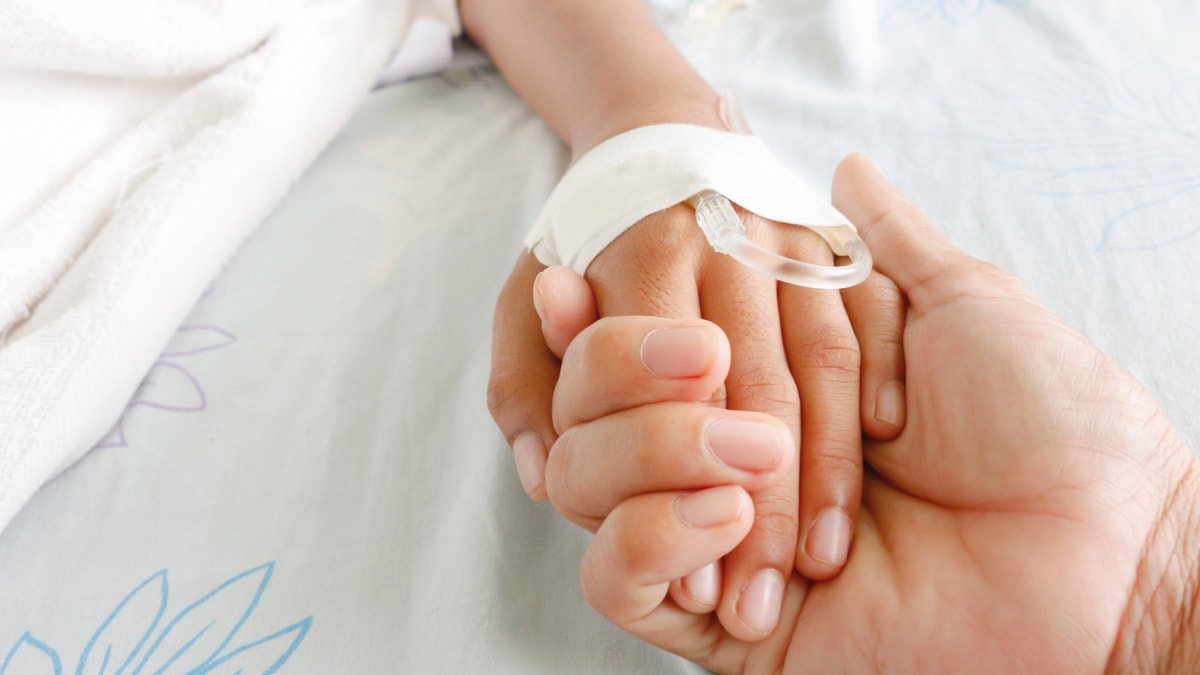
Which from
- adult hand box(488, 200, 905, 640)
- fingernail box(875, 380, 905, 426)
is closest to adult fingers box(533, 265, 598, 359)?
adult hand box(488, 200, 905, 640)

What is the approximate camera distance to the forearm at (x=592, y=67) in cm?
77

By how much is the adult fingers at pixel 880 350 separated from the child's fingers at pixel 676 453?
4.9 inches

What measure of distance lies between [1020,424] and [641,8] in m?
0.64

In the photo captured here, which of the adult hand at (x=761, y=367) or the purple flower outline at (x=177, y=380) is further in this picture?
the purple flower outline at (x=177, y=380)

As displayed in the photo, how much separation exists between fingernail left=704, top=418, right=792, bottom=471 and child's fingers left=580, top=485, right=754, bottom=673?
0.7 inches

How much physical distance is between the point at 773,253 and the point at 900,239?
0.13 metres

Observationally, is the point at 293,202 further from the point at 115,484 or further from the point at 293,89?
the point at 115,484

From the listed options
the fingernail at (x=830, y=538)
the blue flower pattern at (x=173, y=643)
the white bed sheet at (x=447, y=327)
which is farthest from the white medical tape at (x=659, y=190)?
the blue flower pattern at (x=173, y=643)

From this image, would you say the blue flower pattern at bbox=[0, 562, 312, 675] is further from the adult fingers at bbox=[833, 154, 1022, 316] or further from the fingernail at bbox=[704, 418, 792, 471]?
the adult fingers at bbox=[833, 154, 1022, 316]

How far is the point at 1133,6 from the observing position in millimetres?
941

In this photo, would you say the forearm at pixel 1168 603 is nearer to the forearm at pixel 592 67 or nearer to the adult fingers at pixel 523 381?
the adult fingers at pixel 523 381

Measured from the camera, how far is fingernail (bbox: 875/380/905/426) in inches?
21.8

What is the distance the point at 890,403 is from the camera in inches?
22.0

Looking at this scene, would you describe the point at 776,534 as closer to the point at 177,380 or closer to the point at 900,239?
the point at 900,239
